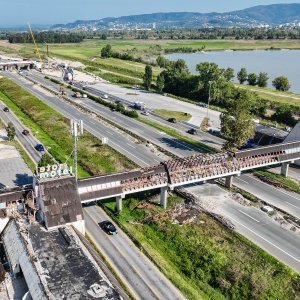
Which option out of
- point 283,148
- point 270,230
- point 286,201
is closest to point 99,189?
point 270,230

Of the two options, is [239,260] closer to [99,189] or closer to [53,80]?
[99,189]

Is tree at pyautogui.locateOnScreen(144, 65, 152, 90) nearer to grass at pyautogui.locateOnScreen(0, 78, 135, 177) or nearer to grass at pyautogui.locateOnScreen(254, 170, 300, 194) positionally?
grass at pyautogui.locateOnScreen(0, 78, 135, 177)

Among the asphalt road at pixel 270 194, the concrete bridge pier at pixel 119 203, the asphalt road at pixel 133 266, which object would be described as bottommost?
the asphalt road at pixel 270 194

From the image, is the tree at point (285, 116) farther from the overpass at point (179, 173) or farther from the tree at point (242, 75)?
the tree at point (242, 75)

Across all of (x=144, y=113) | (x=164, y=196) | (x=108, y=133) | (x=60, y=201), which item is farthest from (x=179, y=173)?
(x=144, y=113)

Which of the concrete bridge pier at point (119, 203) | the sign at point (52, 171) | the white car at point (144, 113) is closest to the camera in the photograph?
the sign at point (52, 171)

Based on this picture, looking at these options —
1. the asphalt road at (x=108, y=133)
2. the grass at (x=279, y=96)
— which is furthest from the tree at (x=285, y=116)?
the asphalt road at (x=108, y=133)

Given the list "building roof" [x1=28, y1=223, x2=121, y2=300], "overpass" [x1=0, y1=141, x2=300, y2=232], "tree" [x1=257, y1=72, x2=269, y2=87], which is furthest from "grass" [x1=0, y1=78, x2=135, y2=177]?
"tree" [x1=257, y1=72, x2=269, y2=87]

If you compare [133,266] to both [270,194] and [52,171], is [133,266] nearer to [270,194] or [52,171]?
[52,171]
